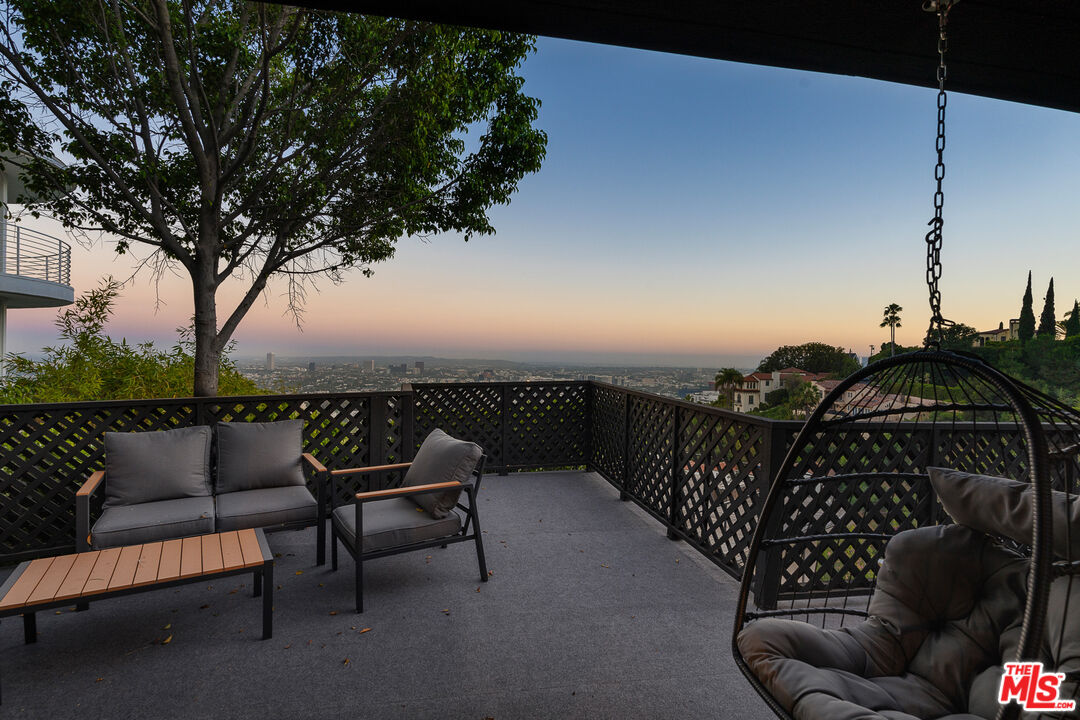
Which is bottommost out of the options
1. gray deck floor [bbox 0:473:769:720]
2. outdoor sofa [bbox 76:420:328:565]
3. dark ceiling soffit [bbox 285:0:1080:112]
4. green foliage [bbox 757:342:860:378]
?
gray deck floor [bbox 0:473:769:720]

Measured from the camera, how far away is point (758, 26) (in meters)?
1.62

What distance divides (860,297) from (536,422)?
5.65m

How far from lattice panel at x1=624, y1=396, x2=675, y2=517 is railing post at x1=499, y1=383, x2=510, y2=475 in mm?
1434

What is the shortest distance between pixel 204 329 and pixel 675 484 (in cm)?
430

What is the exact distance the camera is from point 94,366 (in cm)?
469

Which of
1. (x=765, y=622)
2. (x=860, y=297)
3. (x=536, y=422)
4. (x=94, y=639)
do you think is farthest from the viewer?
(x=860, y=297)

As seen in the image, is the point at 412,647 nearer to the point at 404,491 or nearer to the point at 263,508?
the point at 404,491

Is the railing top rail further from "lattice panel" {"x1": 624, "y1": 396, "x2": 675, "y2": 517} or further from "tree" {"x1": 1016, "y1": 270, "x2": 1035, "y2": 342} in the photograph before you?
"tree" {"x1": 1016, "y1": 270, "x2": 1035, "y2": 342}

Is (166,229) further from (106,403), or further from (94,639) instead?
(94,639)

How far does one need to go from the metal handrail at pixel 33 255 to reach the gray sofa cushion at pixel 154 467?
23.8ft

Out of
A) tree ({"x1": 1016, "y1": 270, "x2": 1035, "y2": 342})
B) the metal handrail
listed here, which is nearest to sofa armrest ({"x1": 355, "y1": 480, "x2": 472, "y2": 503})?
the metal handrail

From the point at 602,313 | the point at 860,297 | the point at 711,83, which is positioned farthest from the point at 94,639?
the point at 860,297

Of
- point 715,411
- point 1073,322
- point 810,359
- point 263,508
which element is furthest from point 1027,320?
point 263,508

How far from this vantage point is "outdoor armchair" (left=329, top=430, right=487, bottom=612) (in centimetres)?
268
